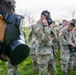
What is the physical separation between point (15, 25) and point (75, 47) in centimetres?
748

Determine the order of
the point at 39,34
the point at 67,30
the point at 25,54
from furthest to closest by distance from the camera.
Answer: the point at 67,30, the point at 39,34, the point at 25,54

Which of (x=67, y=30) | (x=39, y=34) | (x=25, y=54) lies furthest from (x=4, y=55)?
(x=67, y=30)

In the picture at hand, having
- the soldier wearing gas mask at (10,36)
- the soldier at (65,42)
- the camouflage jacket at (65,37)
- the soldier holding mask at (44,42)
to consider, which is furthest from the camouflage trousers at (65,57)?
the soldier wearing gas mask at (10,36)

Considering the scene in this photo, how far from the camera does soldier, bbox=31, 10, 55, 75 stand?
6668mm

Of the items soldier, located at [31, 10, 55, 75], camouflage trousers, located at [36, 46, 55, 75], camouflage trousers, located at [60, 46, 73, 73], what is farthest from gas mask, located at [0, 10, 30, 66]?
camouflage trousers, located at [60, 46, 73, 73]

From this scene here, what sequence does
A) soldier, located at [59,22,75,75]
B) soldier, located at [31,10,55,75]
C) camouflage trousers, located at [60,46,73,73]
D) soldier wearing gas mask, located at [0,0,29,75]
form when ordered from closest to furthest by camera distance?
soldier wearing gas mask, located at [0,0,29,75] → soldier, located at [31,10,55,75] → soldier, located at [59,22,75,75] → camouflage trousers, located at [60,46,73,73]

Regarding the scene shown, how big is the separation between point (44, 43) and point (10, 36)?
17.4 ft

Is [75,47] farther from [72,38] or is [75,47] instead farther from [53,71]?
[53,71]

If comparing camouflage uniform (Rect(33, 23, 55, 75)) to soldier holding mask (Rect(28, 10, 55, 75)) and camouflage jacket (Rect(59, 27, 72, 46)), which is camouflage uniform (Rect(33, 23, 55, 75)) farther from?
camouflage jacket (Rect(59, 27, 72, 46))

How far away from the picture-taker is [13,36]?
162 centimetres

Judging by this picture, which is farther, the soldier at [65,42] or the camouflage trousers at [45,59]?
the soldier at [65,42]

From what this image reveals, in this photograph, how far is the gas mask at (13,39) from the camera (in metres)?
1.61

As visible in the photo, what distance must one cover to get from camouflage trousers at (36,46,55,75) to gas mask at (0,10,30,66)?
521 centimetres

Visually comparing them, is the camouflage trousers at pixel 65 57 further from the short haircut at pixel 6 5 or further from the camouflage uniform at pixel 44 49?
the short haircut at pixel 6 5
